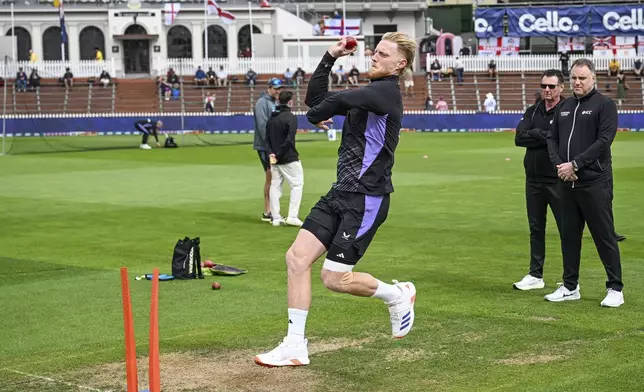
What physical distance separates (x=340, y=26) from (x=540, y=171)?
228ft

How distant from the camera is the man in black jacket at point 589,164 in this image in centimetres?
1038

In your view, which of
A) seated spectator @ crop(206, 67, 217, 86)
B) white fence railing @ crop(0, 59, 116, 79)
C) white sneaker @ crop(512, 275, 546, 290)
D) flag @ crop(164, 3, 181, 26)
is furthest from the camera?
flag @ crop(164, 3, 181, 26)

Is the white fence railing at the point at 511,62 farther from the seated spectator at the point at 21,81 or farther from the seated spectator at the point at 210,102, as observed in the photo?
the seated spectator at the point at 21,81

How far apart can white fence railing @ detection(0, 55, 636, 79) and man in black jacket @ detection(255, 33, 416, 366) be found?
59037 mm

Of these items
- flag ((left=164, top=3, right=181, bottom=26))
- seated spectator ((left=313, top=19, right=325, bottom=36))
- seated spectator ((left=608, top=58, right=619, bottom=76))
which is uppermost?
flag ((left=164, top=3, right=181, bottom=26))

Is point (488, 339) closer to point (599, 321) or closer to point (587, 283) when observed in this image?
point (599, 321)

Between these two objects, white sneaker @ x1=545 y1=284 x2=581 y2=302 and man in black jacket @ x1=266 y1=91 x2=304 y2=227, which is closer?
white sneaker @ x1=545 y1=284 x2=581 y2=302

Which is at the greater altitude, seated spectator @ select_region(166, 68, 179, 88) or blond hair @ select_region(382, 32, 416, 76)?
seated spectator @ select_region(166, 68, 179, 88)

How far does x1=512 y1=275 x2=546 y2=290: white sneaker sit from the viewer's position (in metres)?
11.4

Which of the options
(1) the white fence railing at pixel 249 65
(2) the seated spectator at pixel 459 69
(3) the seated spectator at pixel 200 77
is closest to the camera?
(3) the seated spectator at pixel 200 77

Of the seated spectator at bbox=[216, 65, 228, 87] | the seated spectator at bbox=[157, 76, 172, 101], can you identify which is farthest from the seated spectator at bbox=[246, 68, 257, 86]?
the seated spectator at bbox=[157, 76, 172, 101]

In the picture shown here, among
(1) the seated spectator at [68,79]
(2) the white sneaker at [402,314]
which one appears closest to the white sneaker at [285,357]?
(2) the white sneaker at [402,314]

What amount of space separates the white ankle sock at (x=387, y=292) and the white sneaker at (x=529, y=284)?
10.2 feet

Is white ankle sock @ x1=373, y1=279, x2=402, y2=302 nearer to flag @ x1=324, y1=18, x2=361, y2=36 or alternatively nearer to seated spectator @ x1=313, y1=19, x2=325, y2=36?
flag @ x1=324, y1=18, x2=361, y2=36
